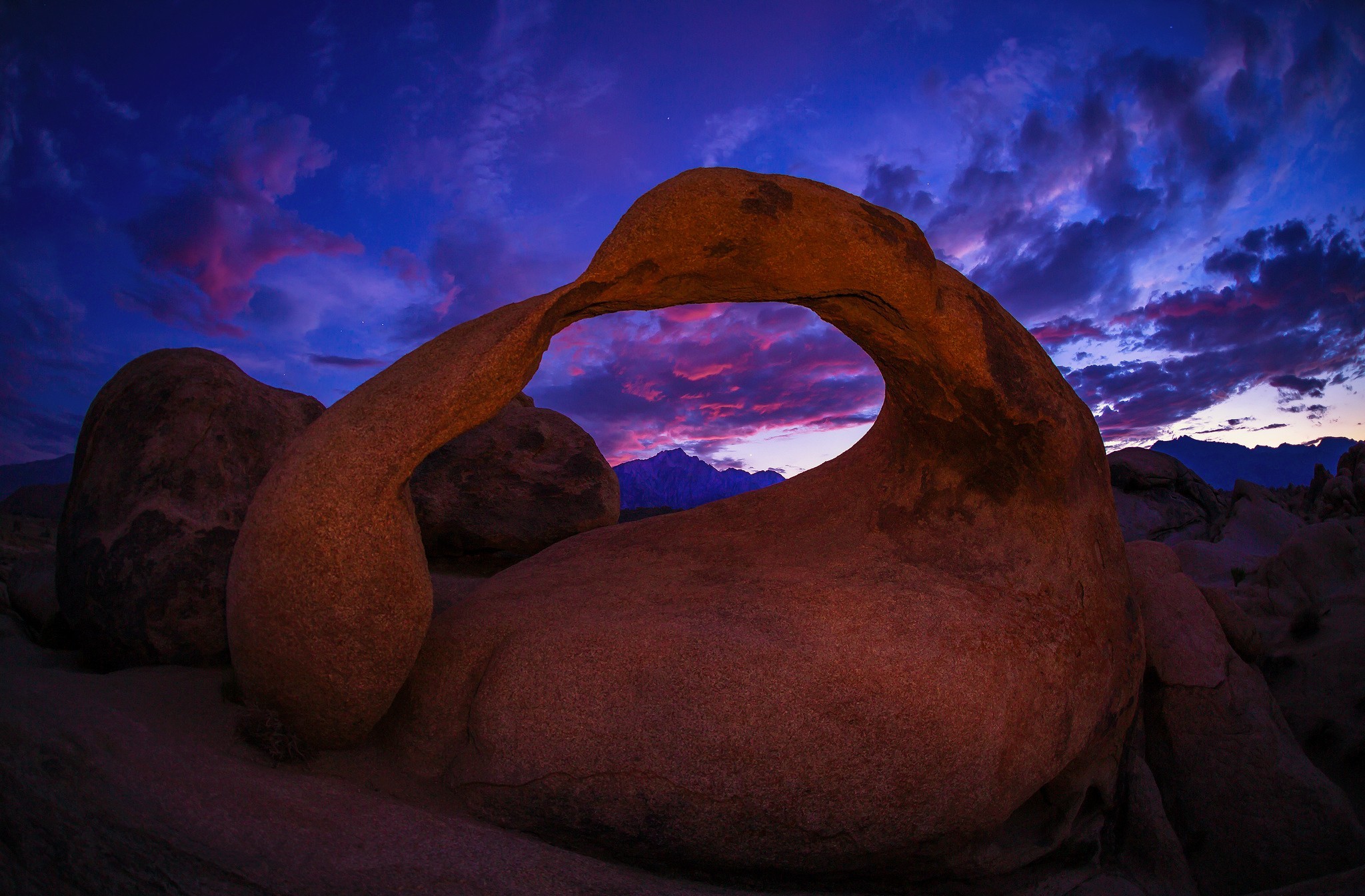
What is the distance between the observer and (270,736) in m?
3.16

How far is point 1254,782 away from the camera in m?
4.32

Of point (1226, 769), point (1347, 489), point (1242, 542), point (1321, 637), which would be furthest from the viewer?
point (1242, 542)

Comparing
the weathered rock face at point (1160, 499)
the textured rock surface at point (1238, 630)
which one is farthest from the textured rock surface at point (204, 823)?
the weathered rock face at point (1160, 499)

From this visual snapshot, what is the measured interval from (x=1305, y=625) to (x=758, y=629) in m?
6.17

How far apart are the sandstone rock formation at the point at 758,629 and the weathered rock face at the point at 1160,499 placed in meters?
14.7

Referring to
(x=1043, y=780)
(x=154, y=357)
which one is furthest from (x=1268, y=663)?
(x=154, y=357)

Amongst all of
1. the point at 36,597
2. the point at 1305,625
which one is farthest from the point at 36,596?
the point at 1305,625

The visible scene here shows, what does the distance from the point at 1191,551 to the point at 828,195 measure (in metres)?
11.2

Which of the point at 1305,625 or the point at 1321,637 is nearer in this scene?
the point at 1321,637

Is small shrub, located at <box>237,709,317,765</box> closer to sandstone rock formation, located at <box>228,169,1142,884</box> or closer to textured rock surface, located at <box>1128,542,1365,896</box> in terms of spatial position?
sandstone rock formation, located at <box>228,169,1142,884</box>

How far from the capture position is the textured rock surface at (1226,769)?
407 centimetres

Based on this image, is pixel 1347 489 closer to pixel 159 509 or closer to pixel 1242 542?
pixel 1242 542

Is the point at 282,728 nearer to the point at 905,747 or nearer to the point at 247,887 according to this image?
the point at 247,887

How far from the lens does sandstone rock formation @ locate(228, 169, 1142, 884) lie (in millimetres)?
3166
